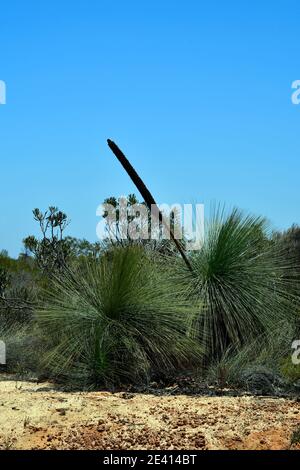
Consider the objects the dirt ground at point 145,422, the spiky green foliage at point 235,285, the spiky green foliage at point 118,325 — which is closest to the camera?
the dirt ground at point 145,422

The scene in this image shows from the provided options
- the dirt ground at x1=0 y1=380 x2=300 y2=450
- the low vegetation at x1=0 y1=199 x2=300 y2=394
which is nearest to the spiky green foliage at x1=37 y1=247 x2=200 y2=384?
the low vegetation at x1=0 y1=199 x2=300 y2=394

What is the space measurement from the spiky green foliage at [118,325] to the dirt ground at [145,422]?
733 mm

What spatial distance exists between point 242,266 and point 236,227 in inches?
23.4

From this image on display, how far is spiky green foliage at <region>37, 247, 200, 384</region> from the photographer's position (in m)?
8.03

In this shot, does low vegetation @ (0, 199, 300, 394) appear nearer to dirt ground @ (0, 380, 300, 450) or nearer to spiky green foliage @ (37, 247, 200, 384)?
spiky green foliage @ (37, 247, 200, 384)

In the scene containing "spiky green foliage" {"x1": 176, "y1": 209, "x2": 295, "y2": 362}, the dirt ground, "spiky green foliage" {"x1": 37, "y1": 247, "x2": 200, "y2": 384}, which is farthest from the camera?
"spiky green foliage" {"x1": 176, "y1": 209, "x2": 295, "y2": 362}

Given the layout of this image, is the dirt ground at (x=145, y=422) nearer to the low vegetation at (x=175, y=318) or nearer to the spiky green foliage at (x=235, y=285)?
the low vegetation at (x=175, y=318)

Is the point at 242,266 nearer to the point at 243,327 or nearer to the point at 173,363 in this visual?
the point at 243,327

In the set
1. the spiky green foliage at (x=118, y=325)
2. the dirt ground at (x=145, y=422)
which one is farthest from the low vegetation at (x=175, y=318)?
the dirt ground at (x=145, y=422)

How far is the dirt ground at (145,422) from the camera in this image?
578cm

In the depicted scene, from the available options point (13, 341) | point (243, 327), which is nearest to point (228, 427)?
point (243, 327)

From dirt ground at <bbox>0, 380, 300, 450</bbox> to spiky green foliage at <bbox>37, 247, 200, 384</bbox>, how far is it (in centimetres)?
73

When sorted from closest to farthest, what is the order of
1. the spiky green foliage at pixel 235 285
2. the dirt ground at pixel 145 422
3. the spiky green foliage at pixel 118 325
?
1. the dirt ground at pixel 145 422
2. the spiky green foliage at pixel 118 325
3. the spiky green foliage at pixel 235 285

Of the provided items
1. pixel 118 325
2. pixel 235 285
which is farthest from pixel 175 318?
pixel 235 285
